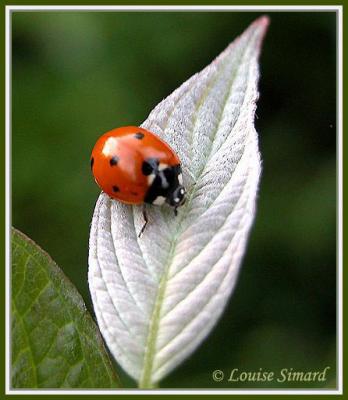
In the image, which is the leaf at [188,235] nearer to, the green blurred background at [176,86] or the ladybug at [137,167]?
the ladybug at [137,167]

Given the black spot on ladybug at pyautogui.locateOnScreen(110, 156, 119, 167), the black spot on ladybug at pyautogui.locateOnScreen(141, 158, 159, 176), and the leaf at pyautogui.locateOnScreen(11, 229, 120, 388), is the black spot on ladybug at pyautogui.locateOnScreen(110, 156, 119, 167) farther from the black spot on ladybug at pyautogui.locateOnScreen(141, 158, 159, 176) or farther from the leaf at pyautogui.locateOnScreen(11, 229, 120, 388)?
the leaf at pyautogui.locateOnScreen(11, 229, 120, 388)

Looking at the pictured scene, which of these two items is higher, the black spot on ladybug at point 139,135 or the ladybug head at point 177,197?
the black spot on ladybug at point 139,135

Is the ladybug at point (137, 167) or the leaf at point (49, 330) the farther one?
the ladybug at point (137, 167)

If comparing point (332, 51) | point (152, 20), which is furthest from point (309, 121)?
point (152, 20)
